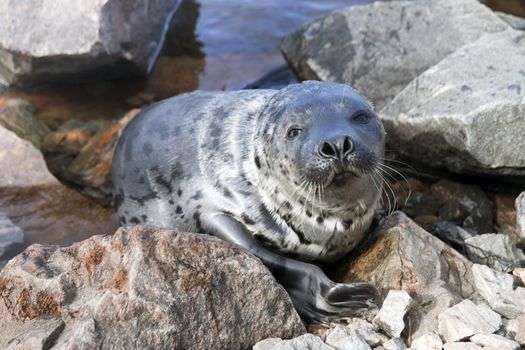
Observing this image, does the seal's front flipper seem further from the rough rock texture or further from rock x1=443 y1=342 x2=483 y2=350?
the rough rock texture

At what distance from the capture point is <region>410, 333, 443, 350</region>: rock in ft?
10.5

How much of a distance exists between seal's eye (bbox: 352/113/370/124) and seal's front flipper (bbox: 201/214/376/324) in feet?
2.50

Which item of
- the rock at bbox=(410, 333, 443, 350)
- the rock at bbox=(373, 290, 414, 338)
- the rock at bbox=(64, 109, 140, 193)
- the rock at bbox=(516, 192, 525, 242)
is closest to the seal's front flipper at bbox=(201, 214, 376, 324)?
the rock at bbox=(373, 290, 414, 338)

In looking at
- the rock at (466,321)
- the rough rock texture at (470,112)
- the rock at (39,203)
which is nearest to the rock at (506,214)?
the rough rock texture at (470,112)

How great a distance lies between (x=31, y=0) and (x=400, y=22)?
9.95 feet

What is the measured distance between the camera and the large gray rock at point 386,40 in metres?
6.05

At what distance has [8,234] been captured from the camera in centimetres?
497

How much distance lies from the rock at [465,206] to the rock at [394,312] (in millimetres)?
1527

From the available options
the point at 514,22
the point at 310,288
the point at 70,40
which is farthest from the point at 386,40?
the point at 310,288

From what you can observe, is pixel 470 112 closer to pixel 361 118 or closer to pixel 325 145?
pixel 361 118

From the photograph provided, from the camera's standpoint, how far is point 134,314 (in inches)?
120

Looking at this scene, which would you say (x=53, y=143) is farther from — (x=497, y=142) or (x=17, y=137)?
(x=497, y=142)

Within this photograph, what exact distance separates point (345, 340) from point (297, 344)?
0.24m

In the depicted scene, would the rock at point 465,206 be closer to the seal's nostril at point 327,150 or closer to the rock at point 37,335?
the seal's nostril at point 327,150
